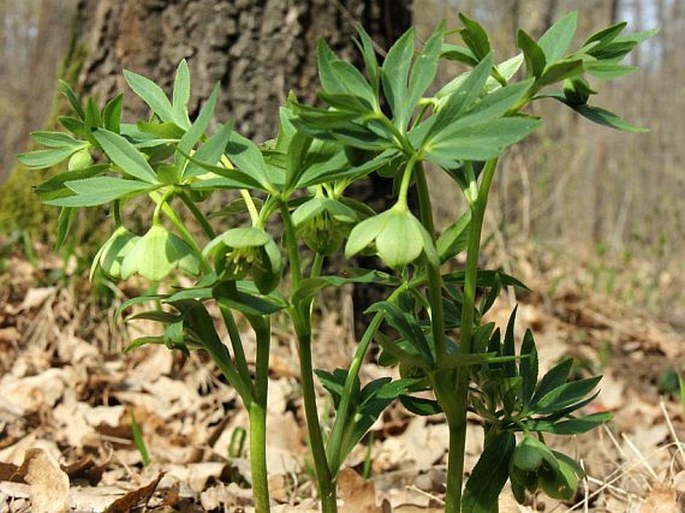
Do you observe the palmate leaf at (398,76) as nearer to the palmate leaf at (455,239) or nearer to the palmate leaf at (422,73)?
the palmate leaf at (422,73)

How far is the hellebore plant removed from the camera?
0.82m

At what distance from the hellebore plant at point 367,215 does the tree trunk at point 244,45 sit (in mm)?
1532

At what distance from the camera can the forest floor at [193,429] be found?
1.39 metres

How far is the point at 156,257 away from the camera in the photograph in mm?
875

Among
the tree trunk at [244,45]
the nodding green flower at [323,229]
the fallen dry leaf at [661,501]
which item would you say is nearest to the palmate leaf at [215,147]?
the nodding green flower at [323,229]

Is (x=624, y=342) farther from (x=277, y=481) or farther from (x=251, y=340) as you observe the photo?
(x=277, y=481)

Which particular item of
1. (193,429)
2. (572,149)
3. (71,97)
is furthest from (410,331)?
(572,149)

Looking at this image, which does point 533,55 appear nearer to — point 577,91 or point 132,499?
point 577,91

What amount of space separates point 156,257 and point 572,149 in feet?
20.2

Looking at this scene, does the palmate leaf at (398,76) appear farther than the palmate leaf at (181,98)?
No

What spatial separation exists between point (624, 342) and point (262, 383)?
2.76m

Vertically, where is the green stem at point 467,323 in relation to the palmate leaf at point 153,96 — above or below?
below

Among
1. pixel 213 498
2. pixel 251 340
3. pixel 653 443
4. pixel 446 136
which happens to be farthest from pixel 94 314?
pixel 446 136

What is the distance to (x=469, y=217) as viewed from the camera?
1.01m
